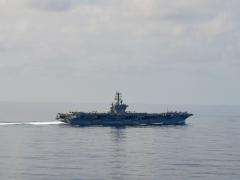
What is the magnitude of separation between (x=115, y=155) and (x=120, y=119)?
6707 centimetres

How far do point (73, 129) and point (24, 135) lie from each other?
19197 millimetres

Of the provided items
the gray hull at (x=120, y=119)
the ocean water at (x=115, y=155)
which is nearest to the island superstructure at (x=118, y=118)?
the gray hull at (x=120, y=119)

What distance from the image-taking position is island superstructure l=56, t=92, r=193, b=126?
6334 inches

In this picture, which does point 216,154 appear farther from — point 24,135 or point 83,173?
Result: point 24,135

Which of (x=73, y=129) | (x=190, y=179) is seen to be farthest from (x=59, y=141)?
(x=190, y=179)

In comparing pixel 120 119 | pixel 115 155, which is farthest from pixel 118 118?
pixel 115 155

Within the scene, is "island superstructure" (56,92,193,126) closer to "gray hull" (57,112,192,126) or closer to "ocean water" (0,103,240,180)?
"gray hull" (57,112,192,126)

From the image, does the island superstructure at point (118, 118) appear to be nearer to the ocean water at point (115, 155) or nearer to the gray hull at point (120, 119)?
the gray hull at point (120, 119)

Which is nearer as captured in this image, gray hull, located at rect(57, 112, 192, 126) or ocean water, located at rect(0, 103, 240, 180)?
ocean water, located at rect(0, 103, 240, 180)

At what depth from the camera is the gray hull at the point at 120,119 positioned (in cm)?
16088

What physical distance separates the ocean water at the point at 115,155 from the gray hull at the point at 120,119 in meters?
12.7

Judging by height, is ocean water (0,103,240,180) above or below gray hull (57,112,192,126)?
below

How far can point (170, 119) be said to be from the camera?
170625 mm

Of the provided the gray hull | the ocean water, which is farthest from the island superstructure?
the ocean water
